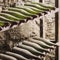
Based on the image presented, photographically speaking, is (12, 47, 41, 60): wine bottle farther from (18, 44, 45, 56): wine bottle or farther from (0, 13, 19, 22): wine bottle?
(0, 13, 19, 22): wine bottle

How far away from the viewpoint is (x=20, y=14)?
4.43 ft

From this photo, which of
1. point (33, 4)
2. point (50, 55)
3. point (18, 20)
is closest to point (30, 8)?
point (33, 4)

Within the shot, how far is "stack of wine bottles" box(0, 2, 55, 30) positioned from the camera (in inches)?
49.1

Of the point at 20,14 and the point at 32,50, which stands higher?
the point at 20,14

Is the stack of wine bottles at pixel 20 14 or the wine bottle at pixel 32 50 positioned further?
the wine bottle at pixel 32 50

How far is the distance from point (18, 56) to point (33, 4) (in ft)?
1.14

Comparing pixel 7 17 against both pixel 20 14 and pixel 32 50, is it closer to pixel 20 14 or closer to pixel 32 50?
pixel 20 14

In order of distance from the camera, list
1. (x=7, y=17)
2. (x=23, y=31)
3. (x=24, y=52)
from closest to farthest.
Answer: (x=7, y=17) → (x=24, y=52) → (x=23, y=31)

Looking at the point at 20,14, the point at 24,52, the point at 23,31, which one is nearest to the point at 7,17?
the point at 20,14

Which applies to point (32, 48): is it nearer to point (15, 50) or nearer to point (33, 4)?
point (15, 50)

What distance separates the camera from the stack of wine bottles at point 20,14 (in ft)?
4.09

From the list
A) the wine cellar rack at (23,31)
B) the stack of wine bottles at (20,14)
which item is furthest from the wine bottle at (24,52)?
the stack of wine bottles at (20,14)

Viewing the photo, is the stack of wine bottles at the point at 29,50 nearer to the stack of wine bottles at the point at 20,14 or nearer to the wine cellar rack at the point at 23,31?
the wine cellar rack at the point at 23,31

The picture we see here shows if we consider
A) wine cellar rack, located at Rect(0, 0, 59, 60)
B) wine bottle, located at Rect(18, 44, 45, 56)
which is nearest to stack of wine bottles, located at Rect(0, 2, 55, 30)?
wine cellar rack, located at Rect(0, 0, 59, 60)
